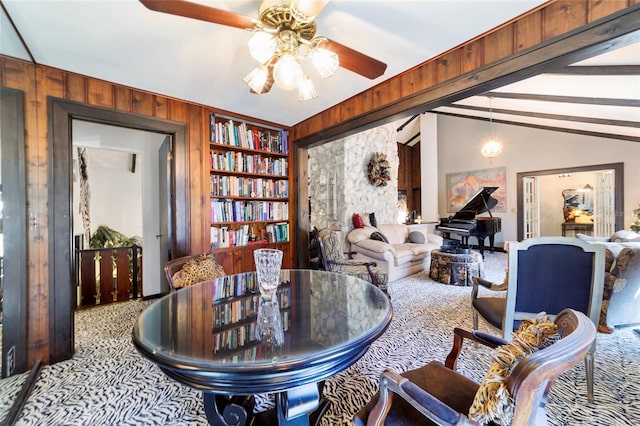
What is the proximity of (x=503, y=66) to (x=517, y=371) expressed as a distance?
1846mm

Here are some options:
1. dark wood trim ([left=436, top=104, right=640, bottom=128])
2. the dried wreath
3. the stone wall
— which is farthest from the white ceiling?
the dried wreath

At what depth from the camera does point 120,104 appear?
8.04ft

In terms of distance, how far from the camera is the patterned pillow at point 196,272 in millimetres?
1831

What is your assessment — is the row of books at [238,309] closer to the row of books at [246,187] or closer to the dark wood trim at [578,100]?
the row of books at [246,187]

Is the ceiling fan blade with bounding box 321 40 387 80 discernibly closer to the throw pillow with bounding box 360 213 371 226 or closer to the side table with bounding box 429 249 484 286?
the side table with bounding box 429 249 484 286

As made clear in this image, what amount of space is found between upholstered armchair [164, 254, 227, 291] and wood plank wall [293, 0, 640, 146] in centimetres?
200

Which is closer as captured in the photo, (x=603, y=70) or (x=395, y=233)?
(x=603, y=70)

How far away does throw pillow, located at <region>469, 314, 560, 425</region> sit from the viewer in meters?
0.73

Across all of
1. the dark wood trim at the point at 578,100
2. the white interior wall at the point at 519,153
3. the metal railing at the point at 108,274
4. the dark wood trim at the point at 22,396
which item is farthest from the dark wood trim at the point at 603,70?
the metal railing at the point at 108,274

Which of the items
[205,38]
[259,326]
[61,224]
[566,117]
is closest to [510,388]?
[259,326]

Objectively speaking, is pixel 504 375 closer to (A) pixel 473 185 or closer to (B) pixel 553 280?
(B) pixel 553 280

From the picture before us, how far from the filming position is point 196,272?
1.93 metres

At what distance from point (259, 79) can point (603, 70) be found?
12.7 feet

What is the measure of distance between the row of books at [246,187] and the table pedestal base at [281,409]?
2318mm
